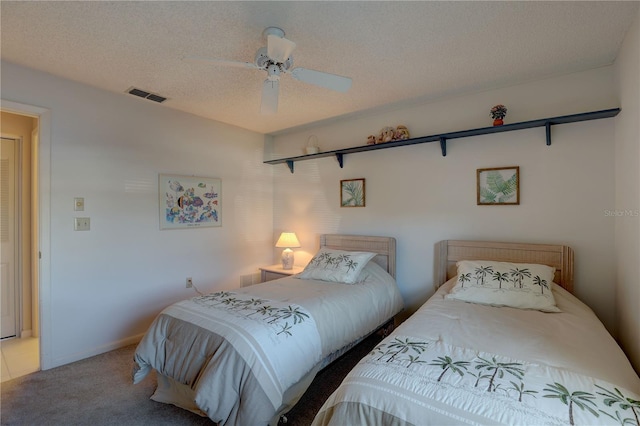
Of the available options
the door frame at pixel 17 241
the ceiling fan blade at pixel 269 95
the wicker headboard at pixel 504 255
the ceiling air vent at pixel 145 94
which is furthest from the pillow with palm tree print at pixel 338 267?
the door frame at pixel 17 241

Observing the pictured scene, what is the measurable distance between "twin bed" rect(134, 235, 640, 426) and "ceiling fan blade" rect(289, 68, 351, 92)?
1.48 meters

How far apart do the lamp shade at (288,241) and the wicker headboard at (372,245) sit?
0.38 m

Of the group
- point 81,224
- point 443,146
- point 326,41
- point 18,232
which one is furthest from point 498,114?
point 18,232

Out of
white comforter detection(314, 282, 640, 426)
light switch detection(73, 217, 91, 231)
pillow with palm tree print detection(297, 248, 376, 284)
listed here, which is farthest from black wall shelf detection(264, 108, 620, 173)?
light switch detection(73, 217, 91, 231)

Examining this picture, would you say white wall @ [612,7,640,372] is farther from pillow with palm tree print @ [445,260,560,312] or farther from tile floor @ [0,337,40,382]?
tile floor @ [0,337,40,382]

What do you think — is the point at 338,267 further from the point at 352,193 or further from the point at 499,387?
the point at 499,387

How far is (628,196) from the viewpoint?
184 cm

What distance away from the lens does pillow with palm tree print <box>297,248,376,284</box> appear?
2812 millimetres

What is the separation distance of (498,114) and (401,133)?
33.9 inches

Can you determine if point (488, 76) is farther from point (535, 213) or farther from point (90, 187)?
point (90, 187)

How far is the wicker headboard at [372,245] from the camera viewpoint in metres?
3.17

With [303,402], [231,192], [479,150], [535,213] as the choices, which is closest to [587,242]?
[535,213]

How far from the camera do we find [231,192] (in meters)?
3.82

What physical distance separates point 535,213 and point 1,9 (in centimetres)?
375
